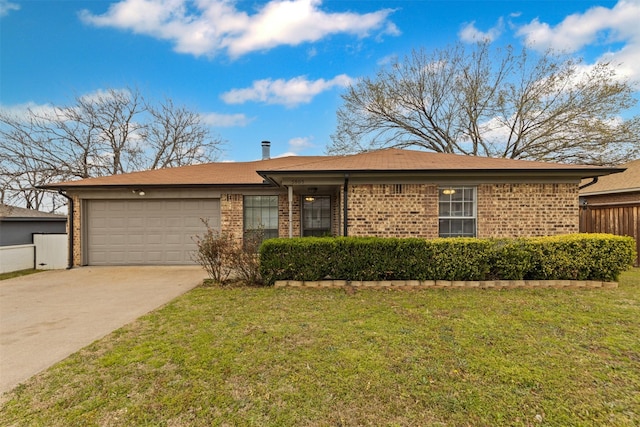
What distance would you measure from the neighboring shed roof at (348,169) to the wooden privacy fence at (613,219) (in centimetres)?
355

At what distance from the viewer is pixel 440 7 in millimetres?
11859

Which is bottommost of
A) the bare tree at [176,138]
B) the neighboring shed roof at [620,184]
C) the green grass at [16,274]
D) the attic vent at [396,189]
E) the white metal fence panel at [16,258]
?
the green grass at [16,274]

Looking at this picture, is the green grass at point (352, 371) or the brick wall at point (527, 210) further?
the brick wall at point (527, 210)

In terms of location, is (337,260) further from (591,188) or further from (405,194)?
(591,188)

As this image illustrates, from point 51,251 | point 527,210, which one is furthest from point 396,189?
point 51,251

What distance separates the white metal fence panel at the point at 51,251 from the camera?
31.1 ft

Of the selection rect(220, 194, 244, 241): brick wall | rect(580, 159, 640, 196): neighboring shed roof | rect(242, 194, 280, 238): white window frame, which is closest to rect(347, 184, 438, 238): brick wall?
rect(242, 194, 280, 238): white window frame

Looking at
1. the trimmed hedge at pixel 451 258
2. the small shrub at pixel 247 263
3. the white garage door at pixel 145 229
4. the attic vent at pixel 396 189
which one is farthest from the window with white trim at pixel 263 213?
the attic vent at pixel 396 189

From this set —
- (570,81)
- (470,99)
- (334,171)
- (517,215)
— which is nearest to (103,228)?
(334,171)

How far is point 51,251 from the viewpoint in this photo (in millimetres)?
9516

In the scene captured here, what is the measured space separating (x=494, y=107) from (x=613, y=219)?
33.0 feet

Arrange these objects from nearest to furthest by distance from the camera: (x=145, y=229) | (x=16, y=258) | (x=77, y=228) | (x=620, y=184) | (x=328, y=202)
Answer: (x=16, y=258)
(x=77, y=228)
(x=145, y=229)
(x=328, y=202)
(x=620, y=184)

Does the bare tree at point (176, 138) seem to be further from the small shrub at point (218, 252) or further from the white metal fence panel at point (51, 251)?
the small shrub at point (218, 252)

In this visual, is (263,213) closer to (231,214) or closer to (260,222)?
(260,222)
